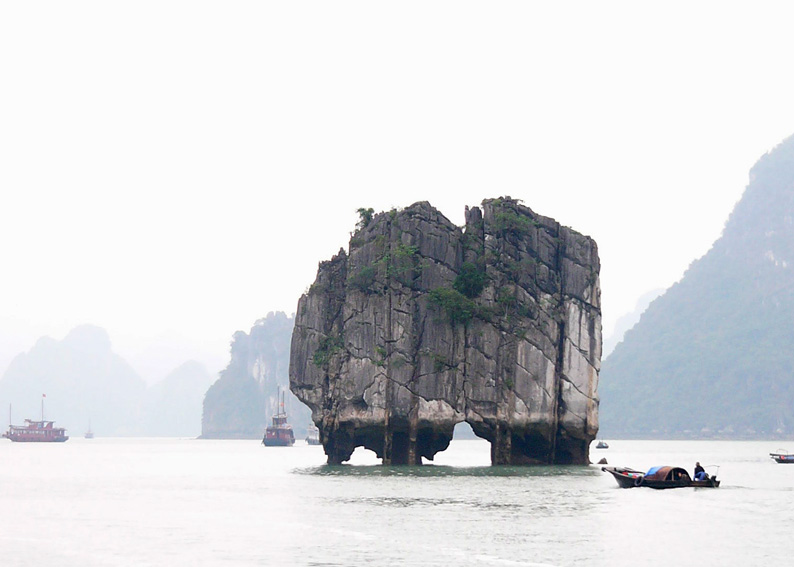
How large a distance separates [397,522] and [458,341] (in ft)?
123

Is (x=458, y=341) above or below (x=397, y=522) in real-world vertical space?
above

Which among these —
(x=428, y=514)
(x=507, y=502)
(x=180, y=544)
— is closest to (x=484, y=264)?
(x=507, y=502)

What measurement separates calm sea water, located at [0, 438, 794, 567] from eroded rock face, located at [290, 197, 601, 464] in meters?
8.43

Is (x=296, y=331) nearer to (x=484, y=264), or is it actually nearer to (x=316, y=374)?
(x=316, y=374)

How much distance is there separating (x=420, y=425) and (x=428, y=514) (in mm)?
32475

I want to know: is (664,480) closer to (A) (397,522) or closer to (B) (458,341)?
(A) (397,522)

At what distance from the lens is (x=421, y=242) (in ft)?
264

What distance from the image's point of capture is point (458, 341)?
78938 millimetres

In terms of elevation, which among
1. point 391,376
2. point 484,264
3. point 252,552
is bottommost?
point 252,552

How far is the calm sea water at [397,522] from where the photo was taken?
33.9 m

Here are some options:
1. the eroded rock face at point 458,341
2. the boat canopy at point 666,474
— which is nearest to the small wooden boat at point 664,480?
the boat canopy at point 666,474

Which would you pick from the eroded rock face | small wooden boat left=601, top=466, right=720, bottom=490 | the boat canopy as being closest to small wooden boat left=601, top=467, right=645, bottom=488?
small wooden boat left=601, top=466, right=720, bottom=490

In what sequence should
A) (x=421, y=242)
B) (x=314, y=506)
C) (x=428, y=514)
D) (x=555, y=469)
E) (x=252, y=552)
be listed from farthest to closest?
(x=421, y=242) → (x=555, y=469) → (x=314, y=506) → (x=428, y=514) → (x=252, y=552)

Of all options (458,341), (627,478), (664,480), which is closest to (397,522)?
(627,478)
